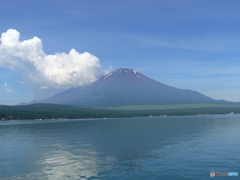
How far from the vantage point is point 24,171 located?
1950cm

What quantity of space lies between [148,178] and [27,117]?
4089 inches

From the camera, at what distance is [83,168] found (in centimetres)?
1981

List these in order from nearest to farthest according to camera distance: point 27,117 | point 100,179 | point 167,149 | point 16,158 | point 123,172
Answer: point 100,179 → point 123,172 → point 16,158 → point 167,149 → point 27,117

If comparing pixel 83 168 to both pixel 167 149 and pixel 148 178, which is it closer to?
pixel 148 178

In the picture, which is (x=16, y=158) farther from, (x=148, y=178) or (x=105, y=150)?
(x=148, y=178)

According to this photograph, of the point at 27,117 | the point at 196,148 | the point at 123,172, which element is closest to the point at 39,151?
the point at 123,172

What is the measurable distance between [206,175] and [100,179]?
24.1 ft

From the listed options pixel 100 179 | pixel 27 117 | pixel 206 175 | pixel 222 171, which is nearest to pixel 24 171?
pixel 100 179

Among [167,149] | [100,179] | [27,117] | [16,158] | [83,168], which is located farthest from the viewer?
[27,117]

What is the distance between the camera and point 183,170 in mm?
18797

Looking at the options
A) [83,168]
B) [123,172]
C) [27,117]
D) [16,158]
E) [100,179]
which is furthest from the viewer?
[27,117]

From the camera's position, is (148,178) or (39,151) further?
(39,151)

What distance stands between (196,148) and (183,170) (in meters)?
9.38

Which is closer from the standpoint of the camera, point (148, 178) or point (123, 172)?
point (148, 178)
